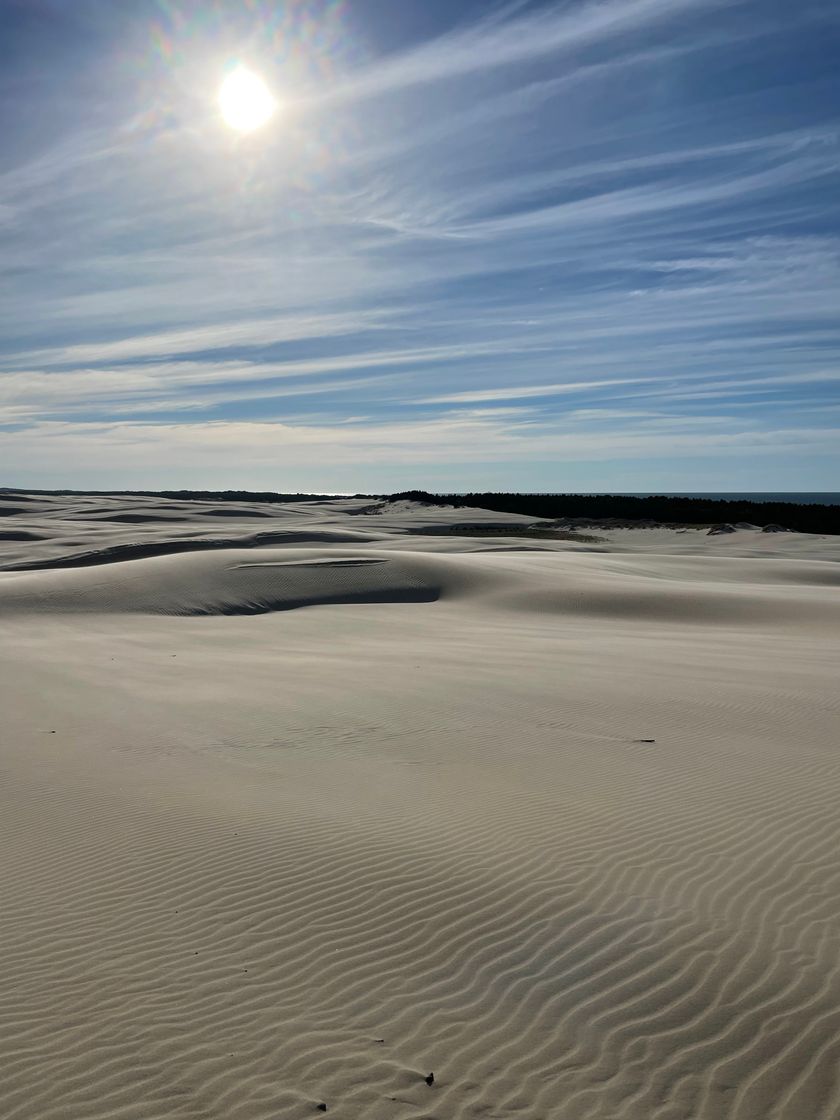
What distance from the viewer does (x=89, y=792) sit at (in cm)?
807

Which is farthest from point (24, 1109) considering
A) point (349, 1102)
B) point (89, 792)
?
point (89, 792)

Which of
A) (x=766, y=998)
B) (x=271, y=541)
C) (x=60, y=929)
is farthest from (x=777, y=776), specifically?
(x=271, y=541)

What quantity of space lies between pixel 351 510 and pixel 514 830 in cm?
7513

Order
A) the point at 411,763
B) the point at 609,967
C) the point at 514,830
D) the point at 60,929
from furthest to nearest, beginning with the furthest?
1. the point at 411,763
2. the point at 514,830
3. the point at 60,929
4. the point at 609,967

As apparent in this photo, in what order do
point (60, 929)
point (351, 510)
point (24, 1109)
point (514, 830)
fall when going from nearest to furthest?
point (24, 1109)
point (60, 929)
point (514, 830)
point (351, 510)

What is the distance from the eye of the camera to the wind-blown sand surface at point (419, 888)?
4.17m

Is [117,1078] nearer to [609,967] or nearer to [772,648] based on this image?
[609,967]

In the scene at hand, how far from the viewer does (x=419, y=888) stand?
5.96 metres

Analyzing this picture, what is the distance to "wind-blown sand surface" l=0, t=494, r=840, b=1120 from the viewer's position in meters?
4.17

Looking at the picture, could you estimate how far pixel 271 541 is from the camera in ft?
126

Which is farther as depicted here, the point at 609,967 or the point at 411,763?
the point at 411,763

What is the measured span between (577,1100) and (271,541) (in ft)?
116

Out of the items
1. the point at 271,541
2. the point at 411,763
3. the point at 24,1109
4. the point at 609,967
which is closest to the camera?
the point at 24,1109

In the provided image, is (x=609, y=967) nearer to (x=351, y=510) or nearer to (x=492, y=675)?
(x=492, y=675)
